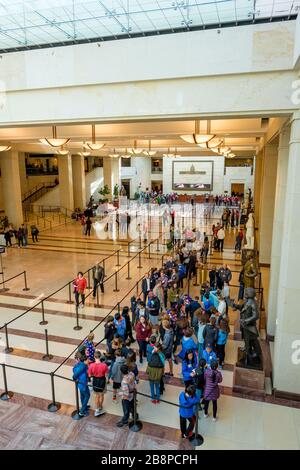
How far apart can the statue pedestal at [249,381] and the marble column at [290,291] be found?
26cm

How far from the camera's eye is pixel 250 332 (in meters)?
6.62

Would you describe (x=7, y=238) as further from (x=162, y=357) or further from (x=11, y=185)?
(x=162, y=357)

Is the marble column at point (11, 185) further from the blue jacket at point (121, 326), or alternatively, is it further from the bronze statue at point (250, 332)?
the bronze statue at point (250, 332)

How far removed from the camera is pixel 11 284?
12.5 meters

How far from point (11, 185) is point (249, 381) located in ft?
61.7

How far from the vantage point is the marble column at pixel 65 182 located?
27.2 m

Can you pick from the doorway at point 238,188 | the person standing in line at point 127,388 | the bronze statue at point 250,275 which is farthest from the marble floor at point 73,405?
the doorway at point 238,188

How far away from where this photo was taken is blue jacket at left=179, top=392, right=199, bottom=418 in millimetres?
5062

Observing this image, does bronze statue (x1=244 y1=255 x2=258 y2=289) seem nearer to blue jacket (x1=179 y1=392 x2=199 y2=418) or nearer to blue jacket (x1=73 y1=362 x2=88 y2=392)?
blue jacket (x1=179 y1=392 x2=199 y2=418)

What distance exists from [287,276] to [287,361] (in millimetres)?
1606

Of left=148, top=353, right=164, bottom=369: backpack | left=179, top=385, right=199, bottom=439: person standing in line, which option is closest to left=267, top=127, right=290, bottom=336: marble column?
left=148, top=353, right=164, bottom=369: backpack
